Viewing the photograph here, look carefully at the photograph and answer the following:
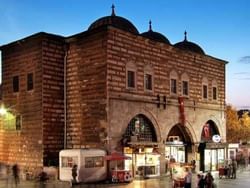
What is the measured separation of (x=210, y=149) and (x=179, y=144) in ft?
12.0

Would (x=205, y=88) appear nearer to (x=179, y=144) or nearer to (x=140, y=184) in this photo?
(x=179, y=144)

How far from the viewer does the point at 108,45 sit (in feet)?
89.7

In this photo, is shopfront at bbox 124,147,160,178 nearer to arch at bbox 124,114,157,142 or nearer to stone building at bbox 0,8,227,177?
stone building at bbox 0,8,227,177

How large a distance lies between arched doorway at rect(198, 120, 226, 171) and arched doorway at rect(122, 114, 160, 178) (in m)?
6.25

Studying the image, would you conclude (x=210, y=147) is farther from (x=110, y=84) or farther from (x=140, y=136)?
(x=110, y=84)

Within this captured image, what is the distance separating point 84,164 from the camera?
25344 millimetres

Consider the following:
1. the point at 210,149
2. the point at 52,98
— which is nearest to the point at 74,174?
the point at 52,98

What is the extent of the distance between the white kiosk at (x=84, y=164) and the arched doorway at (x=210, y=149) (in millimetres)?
11505

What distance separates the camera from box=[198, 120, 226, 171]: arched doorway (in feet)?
115

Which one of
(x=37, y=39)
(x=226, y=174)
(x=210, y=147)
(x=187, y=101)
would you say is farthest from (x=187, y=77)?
(x=37, y=39)

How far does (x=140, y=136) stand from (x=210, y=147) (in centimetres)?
828

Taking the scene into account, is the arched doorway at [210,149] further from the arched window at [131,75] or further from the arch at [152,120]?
the arched window at [131,75]

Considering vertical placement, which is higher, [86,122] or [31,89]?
[31,89]

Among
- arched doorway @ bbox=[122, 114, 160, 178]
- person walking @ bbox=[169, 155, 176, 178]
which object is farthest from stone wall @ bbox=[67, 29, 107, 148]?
person walking @ bbox=[169, 155, 176, 178]
